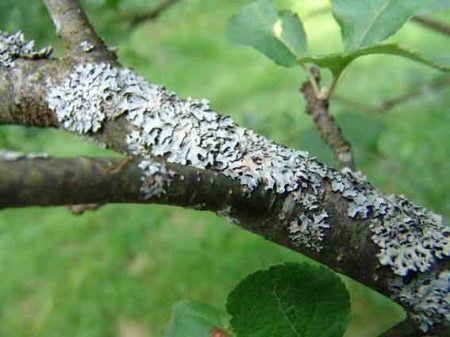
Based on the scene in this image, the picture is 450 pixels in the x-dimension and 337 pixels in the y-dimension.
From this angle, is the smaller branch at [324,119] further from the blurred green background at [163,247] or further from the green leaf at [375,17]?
the blurred green background at [163,247]

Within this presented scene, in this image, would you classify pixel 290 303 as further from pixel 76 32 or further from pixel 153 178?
pixel 76 32

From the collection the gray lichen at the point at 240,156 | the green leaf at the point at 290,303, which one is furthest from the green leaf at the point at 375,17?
the green leaf at the point at 290,303

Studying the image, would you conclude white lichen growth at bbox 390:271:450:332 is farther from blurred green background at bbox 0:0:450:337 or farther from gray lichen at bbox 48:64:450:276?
blurred green background at bbox 0:0:450:337

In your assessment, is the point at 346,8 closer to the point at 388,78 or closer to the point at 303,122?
the point at 303,122

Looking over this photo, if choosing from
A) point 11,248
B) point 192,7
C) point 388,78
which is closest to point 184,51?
point 192,7

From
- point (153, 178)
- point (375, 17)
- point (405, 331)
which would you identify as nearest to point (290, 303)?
point (405, 331)

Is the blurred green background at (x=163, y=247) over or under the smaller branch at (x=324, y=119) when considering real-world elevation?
under

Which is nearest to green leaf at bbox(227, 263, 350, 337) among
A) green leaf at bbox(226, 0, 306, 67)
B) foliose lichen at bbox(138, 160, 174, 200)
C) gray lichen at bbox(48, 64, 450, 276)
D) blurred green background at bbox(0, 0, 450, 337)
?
gray lichen at bbox(48, 64, 450, 276)
